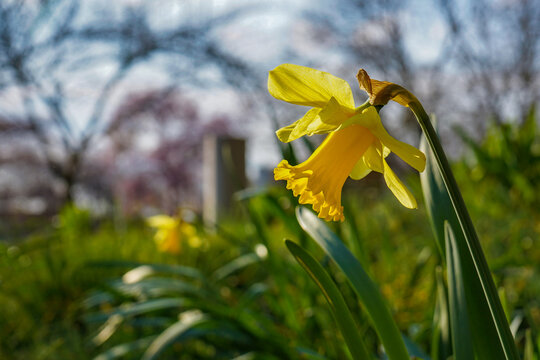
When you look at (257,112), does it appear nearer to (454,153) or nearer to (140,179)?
(454,153)

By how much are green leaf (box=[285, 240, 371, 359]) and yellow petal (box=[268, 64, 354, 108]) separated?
165mm

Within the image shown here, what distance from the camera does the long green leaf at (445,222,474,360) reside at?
491mm

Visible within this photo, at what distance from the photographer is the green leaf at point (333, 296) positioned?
52cm

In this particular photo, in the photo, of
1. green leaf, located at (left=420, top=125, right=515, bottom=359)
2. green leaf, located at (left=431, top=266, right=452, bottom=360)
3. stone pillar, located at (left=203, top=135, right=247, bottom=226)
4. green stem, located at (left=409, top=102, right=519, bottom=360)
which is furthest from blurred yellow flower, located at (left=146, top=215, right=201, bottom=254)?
stone pillar, located at (left=203, top=135, right=247, bottom=226)

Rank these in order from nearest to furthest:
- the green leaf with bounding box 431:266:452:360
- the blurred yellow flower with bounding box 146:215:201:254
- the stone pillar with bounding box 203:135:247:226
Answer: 1. the green leaf with bounding box 431:266:452:360
2. the blurred yellow flower with bounding box 146:215:201:254
3. the stone pillar with bounding box 203:135:247:226

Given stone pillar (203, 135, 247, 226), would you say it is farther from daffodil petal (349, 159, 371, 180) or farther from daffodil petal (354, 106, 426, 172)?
daffodil petal (354, 106, 426, 172)

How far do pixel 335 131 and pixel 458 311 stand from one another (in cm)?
24

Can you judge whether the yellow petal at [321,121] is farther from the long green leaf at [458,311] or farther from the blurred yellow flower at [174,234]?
the blurred yellow flower at [174,234]

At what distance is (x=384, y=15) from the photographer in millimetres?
8672

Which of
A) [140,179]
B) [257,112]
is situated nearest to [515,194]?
[257,112]

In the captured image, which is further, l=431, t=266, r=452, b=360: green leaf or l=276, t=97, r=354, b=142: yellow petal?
l=431, t=266, r=452, b=360: green leaf

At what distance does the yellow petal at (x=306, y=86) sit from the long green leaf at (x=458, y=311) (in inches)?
7.5

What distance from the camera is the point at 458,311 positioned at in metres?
0.50

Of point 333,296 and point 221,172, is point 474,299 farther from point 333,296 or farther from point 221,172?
point 221,172
